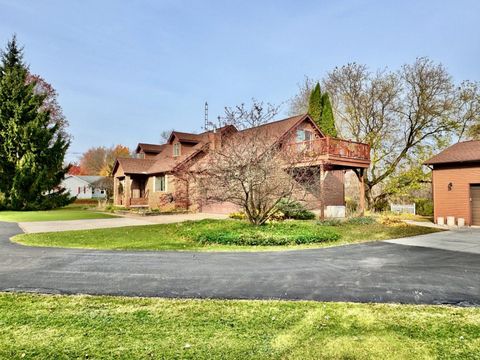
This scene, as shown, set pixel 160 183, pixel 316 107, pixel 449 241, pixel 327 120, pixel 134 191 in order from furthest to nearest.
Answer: pixel 134 191 → pixel 160 183 → pixel 327 120 → pixel 316 107 → pixel 449 241

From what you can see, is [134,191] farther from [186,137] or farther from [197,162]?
[197,162]

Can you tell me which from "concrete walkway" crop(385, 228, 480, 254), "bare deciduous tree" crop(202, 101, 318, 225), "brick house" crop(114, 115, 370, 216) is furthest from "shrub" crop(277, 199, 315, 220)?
"concrete walkway" crop(385, 228, 480, 254)

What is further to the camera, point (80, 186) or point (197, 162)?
point (80, 186)

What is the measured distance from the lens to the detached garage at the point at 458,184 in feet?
55.8

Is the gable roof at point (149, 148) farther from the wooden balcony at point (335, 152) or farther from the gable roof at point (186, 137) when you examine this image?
the wooden balcony at point (335, 152)

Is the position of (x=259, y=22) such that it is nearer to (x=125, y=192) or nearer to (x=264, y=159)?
(x=264, y=159)

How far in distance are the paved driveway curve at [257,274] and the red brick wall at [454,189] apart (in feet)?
30.8

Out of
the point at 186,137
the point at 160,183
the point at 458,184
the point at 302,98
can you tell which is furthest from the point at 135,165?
the point at 458,184

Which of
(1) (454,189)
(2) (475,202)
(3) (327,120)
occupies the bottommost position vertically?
(2) (475,202)

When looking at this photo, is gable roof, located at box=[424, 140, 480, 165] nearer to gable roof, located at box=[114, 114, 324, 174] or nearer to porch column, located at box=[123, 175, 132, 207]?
gable roof, located at box=[114, 114, 324, 174]

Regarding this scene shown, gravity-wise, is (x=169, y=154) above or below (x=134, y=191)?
above

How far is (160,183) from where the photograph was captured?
28.9 metres

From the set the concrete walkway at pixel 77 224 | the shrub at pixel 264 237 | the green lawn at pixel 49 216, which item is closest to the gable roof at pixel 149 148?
the green lawn at pixel 49 216

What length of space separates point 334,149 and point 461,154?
22.5ft
